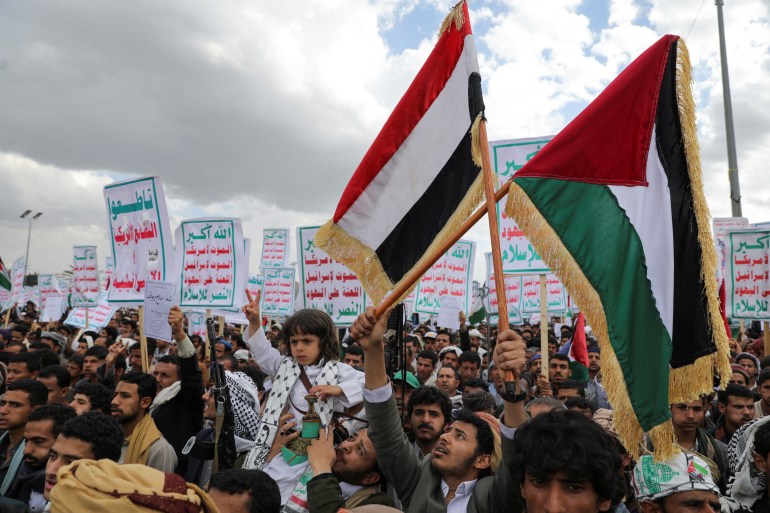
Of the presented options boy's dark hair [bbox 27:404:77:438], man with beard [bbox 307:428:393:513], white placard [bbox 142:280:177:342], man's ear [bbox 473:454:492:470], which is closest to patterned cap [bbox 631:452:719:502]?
man's ear [bbox 473:454:492:470]

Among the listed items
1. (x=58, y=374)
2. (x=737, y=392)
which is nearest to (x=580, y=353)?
(x=737, y=392)

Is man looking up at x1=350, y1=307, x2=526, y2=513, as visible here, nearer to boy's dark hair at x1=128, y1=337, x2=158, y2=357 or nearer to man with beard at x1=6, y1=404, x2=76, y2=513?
man with beard at x1=6, y1=404, x2=76, y2=513

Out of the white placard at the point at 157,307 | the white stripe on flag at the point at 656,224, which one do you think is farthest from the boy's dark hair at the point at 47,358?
the white stripe on flag at the point at 656,224

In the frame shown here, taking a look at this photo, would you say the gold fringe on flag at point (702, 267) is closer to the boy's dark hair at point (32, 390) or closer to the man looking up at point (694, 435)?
the man looking up at point (694, 435)

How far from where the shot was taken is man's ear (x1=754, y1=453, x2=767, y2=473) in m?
3.05

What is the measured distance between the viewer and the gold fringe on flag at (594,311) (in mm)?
2385

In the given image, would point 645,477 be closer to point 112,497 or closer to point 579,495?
point 579,495

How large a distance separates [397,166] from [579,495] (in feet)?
6.68

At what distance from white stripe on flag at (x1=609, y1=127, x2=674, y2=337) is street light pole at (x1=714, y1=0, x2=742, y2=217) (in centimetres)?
1403

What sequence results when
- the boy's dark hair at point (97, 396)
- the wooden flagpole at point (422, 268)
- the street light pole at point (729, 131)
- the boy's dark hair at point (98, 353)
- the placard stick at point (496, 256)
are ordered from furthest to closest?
the street light pole at point (729, 131)
the boy's dark hair at point (98, 353)
the boy's dark hair at point (97, 396)
the wooden flagpole at point (422, 268)
the placard stick at point (496, 256)

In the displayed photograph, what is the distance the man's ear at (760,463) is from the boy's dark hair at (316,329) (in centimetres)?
238

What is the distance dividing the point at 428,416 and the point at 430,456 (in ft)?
2.48

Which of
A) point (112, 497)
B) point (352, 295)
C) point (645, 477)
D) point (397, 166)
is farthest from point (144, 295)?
point (645, 477)

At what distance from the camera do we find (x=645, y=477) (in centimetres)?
280
